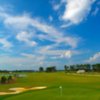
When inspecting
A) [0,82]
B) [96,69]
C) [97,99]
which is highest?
[96,69]

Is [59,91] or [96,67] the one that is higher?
[96,67]

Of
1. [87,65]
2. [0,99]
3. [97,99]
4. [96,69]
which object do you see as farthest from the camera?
[87,65]

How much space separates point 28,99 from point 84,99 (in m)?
5.56

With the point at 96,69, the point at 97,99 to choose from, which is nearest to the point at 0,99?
the point at 97,99

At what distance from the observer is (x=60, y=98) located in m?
23.4

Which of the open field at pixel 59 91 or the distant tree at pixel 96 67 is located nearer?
the open field at pixel 59 91

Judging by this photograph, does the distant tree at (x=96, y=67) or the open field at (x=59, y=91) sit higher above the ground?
the distant tree at (x=96, y=67)

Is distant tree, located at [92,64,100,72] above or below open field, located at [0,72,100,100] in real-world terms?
above

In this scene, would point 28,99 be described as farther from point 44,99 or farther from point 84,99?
point 84,99

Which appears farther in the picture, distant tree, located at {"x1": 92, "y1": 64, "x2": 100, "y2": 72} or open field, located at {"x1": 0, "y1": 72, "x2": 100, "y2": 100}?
distant tree, located at {"x1": 92, "y1": 64, "x2": 100, "y2": 72}

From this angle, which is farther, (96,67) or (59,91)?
(96,67)

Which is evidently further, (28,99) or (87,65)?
(87,65)

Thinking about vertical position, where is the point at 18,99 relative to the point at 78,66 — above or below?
below

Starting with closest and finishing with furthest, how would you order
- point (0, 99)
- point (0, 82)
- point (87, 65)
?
point (0, 99)
point (0, 82)
point (87, 65)
